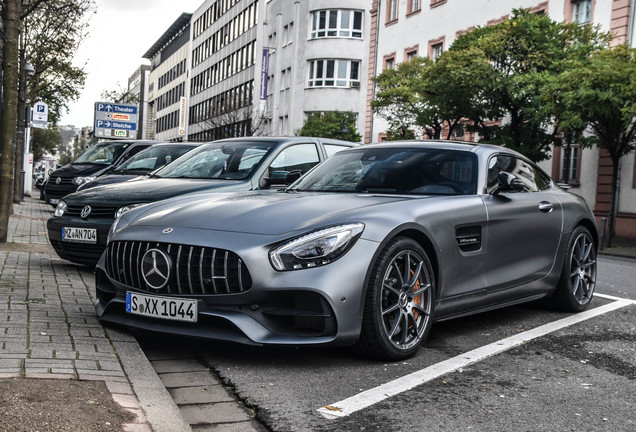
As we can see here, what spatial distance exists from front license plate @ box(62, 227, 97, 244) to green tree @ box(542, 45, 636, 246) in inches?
623

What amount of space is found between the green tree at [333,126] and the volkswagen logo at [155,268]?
39.4 meters

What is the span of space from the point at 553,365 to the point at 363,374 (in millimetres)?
1303

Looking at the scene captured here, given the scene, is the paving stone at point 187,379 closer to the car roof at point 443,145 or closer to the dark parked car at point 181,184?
the car roof at point 443,145

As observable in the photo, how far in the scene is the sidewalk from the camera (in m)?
3.49

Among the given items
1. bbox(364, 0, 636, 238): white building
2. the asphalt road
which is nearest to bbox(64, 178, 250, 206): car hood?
the asphalt road

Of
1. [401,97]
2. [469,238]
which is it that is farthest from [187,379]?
[401,97]

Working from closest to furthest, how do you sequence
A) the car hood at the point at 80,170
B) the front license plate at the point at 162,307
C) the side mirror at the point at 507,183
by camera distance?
1. the front license plate at the point at 162,307
2. the side mirror at the point at 507,183
3. the car hood at the point at 80,170

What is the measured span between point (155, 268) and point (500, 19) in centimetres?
3022

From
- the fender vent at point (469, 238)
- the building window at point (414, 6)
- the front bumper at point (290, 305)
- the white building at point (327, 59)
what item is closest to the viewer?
the front bumper at point (290, 305)

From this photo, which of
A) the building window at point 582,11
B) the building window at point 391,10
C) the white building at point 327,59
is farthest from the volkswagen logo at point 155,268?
the white building at point 327,59

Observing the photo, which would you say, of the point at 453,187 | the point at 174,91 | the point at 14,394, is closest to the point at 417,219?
the point at 453,187

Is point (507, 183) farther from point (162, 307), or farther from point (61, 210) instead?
point (61, 210)

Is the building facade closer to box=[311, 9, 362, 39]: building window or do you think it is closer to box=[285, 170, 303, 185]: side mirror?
box=[311, 9, 362, 39]: building window

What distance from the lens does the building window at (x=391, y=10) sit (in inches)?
1687
